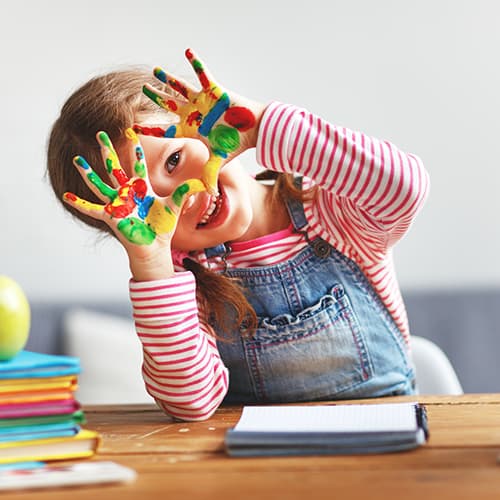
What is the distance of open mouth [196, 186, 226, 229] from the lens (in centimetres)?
125

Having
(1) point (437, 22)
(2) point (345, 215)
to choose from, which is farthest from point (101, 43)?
(2) point (345, 215)

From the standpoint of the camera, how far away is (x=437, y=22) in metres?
2.16

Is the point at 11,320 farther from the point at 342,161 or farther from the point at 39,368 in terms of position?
the point at 342,161

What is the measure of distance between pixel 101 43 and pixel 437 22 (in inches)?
34.3

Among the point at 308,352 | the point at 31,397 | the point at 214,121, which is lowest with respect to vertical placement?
the point at 308,352

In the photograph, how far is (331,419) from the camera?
91 centimetres

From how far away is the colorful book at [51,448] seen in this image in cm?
79

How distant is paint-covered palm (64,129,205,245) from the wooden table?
0.82 ft

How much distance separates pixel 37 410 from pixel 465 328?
142 cm

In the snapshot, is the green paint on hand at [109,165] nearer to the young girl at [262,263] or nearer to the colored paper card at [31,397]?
the young girl at [262,263]

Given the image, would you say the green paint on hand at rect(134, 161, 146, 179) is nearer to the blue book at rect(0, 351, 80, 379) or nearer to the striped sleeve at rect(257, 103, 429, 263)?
the striped sleeve at rect(257, 103, 429, 263)

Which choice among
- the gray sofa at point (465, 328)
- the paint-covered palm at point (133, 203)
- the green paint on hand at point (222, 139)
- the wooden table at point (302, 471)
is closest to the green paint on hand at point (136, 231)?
the paint-covered palm at point (133, 203)

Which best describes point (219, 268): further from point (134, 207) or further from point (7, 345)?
point (7, 345)

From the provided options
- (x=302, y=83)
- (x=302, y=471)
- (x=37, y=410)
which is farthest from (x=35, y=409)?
(x=302, y=83)
